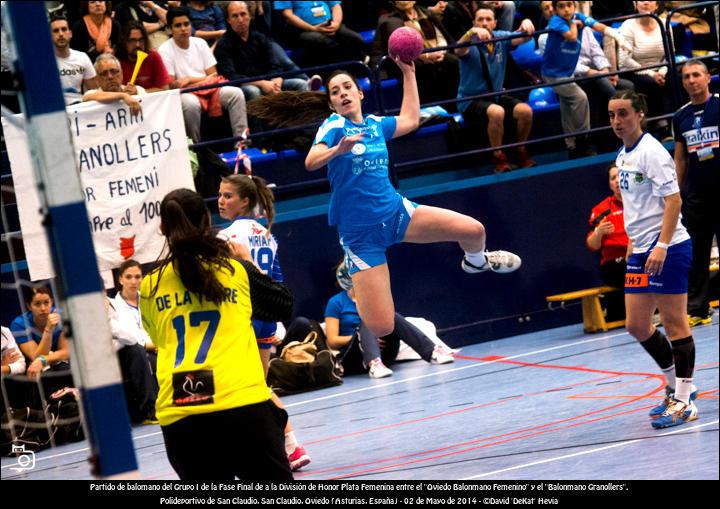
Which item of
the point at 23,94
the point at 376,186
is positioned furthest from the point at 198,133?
the point at 23,94

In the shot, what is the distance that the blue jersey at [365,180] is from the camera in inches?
285

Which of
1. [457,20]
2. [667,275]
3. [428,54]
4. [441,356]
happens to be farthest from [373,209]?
[457,20]

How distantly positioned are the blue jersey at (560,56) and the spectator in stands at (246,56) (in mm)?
2919

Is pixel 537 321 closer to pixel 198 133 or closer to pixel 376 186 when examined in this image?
pixel 198 133

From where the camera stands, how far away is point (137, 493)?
451cm

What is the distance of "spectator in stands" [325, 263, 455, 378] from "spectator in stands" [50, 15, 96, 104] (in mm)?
3488

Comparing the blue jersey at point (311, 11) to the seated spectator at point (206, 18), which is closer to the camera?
the seated spectator at point (206, 18)

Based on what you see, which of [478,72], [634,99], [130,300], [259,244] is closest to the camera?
[259,244]

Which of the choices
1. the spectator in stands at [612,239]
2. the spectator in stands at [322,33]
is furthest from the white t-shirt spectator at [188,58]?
the spectator in stands at [612,239]

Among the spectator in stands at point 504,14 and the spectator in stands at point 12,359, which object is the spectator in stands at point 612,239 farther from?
the spectator in stands at point 12,359

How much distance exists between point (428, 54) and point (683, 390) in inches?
257

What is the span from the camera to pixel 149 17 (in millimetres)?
12680

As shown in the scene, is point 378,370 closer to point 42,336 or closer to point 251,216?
point 42,336

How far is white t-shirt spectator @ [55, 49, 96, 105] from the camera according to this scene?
10938mm
